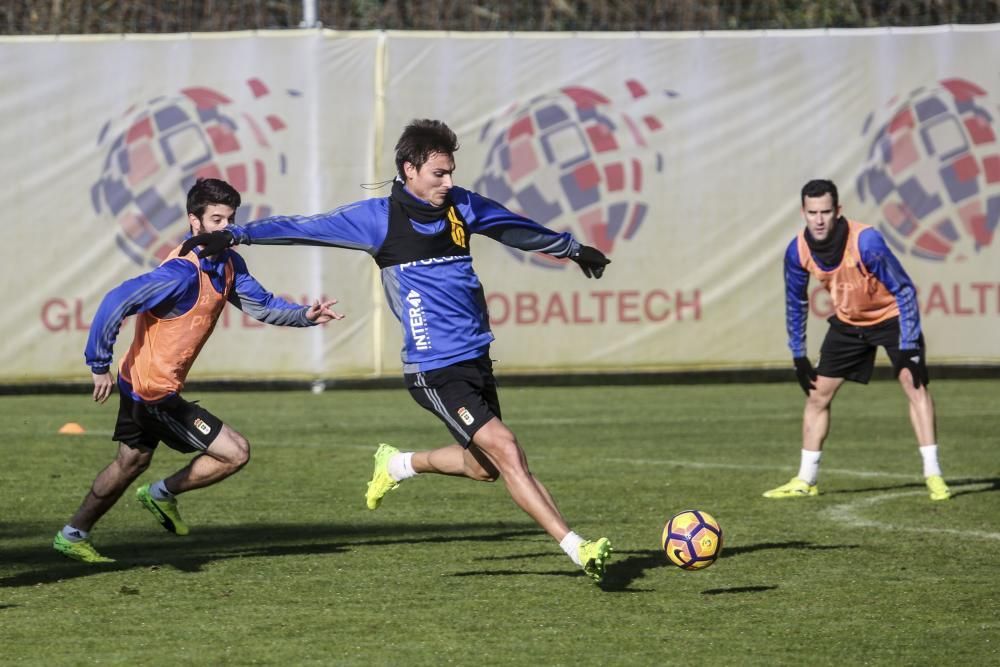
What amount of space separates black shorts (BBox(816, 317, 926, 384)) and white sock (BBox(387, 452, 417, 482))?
11.8ft

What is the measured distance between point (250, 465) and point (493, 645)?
20.2ft

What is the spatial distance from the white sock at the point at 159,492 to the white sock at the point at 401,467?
118 cm

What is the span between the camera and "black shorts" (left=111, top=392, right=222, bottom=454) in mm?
8266

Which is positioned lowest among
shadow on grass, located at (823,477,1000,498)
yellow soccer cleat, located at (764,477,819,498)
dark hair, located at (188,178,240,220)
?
shadow on grass, located at (823,477,1000,498)

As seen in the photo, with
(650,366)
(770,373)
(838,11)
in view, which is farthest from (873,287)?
(838,11)

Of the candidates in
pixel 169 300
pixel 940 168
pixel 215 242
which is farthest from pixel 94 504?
pixel 940 168

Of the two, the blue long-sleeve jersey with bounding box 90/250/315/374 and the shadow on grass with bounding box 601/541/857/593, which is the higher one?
the blue long-sleeve jersey with bounding box 90/250/315/374

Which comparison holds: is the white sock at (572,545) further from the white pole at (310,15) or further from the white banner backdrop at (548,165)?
the white pole at (310,15)

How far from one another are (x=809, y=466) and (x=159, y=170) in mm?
8786

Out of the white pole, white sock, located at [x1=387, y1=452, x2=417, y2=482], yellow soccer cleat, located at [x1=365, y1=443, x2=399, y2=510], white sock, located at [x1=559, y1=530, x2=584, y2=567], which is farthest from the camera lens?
the white pole

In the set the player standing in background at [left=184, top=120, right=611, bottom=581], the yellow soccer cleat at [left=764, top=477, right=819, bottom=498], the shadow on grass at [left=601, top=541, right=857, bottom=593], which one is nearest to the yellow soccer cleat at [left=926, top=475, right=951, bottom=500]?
the yellow soccer cleat at [left=764, top=477, right=819, bottom=498]

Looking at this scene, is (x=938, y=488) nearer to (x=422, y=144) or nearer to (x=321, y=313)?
(x=321, y=313)

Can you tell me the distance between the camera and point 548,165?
17656 mm

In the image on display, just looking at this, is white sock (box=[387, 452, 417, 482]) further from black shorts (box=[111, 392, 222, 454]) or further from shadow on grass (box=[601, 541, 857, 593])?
shadow on grass (box=[601, 541, 857, 593])
